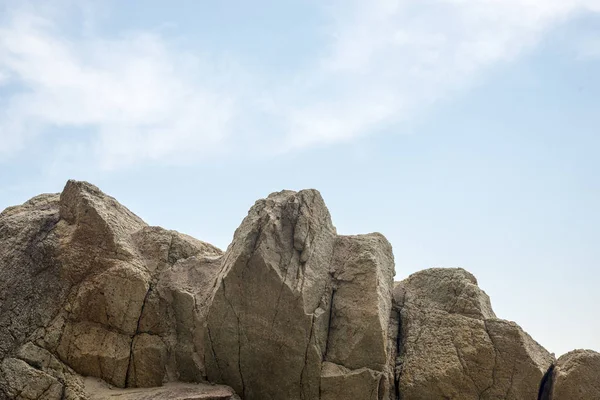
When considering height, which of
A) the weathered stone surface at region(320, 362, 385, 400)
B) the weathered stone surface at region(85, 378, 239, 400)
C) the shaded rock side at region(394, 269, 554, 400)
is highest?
the shaded rock side at region(394, 269, 554, 400)

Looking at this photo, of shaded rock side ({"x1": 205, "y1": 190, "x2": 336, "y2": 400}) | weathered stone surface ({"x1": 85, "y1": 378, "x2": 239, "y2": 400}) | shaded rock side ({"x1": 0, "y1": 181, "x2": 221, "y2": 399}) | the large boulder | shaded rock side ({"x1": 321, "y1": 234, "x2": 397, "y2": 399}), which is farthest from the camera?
shaded rock side ({"x1": 0, "y1": 181, "x2": 221, "y2": 399})

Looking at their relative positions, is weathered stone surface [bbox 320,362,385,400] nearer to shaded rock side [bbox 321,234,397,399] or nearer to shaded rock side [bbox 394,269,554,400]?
shaded rock side [bbox 321,234,397,399]

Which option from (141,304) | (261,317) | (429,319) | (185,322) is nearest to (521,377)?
(429,319)

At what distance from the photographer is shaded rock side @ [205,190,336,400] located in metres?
13.9

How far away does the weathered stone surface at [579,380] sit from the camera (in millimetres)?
13656

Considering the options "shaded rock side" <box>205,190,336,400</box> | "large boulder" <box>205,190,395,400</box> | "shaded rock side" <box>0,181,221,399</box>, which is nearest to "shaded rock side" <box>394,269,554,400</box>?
"large boulder" <box>205,190,395,400</box>

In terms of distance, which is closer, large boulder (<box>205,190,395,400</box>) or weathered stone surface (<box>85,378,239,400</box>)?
weathered stone surface (<box>85,378,239,400</box>)

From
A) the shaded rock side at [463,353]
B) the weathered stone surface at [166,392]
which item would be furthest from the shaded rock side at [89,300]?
the shaded rock side at [463,353]

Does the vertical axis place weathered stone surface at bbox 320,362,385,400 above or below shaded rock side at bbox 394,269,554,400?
below

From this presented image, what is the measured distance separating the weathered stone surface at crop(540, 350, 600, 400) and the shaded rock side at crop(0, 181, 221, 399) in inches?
294

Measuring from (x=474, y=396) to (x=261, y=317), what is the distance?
4.66 metres

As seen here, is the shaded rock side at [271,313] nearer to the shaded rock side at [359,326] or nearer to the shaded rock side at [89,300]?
the shaded rock side at [359,326]

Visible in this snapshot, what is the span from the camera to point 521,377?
1391 cm

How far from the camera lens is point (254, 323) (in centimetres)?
1416
